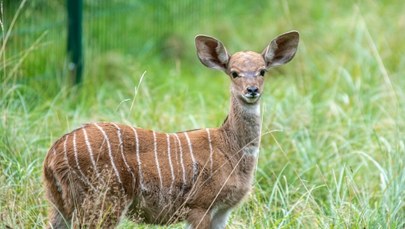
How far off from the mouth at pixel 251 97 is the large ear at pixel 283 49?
0.40m

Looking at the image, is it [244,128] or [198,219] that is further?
[244,128]

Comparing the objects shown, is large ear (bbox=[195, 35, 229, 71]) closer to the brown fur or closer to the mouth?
the brown fur

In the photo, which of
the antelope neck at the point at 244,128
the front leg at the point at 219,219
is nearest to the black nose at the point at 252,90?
the antelope neck at the point at 244,128

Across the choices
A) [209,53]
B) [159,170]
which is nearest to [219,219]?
[159,170]

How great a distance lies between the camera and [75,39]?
795cm

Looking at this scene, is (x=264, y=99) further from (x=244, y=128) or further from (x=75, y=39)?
(x=244, y=128)

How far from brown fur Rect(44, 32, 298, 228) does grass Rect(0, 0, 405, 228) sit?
0.69 feet

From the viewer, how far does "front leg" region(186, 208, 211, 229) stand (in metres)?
4.85

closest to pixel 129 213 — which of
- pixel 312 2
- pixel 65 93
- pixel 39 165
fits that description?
pixel 39 165

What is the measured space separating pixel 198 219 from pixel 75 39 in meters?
3.42

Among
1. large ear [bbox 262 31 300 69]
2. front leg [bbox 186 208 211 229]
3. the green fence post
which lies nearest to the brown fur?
front leg [bbox 186 208 211 229]

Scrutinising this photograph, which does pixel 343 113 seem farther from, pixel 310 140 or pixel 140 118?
pixel 140 118

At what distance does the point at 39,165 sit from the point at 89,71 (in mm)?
2634

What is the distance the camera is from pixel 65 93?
726cm
